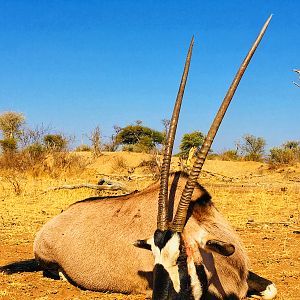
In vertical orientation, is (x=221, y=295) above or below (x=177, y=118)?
below

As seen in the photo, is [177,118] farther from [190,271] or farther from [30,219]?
[30,219]

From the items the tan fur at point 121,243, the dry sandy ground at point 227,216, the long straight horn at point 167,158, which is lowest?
the dry sandy ground at point 227,216

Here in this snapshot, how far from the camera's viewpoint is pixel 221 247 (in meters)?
Answer: 3.65

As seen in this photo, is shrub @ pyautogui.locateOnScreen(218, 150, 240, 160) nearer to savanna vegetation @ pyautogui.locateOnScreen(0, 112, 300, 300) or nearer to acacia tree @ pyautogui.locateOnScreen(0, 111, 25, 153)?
savanna vegetation @ pyautogui.locateOnScreen(0, 112, 300, 300)

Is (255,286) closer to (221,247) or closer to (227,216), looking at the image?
(221,247)

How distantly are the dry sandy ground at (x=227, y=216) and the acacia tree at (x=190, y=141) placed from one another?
50.3ft

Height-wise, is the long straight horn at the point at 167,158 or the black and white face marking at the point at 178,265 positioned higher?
the long straight horn at the point at 167,158

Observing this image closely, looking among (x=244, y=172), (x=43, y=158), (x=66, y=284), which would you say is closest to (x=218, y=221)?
(x=66, y=284)

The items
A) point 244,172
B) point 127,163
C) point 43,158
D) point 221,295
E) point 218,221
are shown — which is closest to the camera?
point 221,295

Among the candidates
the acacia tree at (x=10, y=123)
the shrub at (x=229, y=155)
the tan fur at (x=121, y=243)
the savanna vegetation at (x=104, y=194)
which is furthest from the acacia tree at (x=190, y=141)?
the tan fur at (x=121, y=243)

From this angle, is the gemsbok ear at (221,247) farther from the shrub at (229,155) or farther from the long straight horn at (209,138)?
the shrub at (229,155)

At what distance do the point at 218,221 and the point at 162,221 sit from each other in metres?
1.08

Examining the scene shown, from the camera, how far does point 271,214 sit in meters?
11.0

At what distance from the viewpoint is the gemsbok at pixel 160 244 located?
3625 millimetres
